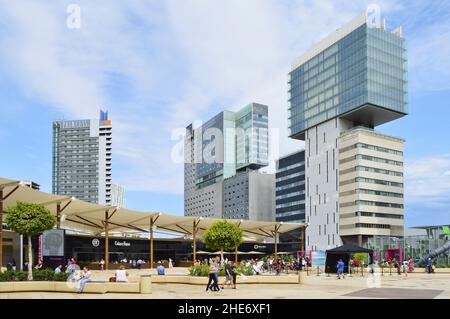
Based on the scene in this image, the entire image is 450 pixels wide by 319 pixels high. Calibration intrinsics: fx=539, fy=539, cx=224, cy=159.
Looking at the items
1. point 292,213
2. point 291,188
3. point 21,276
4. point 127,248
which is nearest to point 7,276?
point 21,276

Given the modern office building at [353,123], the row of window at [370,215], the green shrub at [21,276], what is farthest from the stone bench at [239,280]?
the row of window at [370,215]

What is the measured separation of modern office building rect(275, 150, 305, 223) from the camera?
158375 mm

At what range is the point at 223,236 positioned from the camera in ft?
117

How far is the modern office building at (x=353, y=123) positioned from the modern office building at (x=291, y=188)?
834 inches

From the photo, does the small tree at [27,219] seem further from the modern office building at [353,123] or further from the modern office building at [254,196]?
the modern office building at [254,196]

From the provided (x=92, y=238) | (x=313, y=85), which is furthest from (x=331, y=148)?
(x=92, y=238)

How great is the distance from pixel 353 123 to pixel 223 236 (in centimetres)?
9972

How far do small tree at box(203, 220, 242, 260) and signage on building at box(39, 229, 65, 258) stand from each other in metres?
10.6

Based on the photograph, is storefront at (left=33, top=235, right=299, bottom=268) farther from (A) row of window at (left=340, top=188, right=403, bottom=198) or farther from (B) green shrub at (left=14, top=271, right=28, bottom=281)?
(A) row of window at (left=340, top=188, right=403, bottom=198)

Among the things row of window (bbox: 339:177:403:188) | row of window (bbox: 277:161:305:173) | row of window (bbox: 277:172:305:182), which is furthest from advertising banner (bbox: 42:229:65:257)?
row of window (bbox: 277:172:305:182)

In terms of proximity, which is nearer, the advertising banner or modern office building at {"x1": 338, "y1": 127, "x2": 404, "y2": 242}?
the advertising banner
